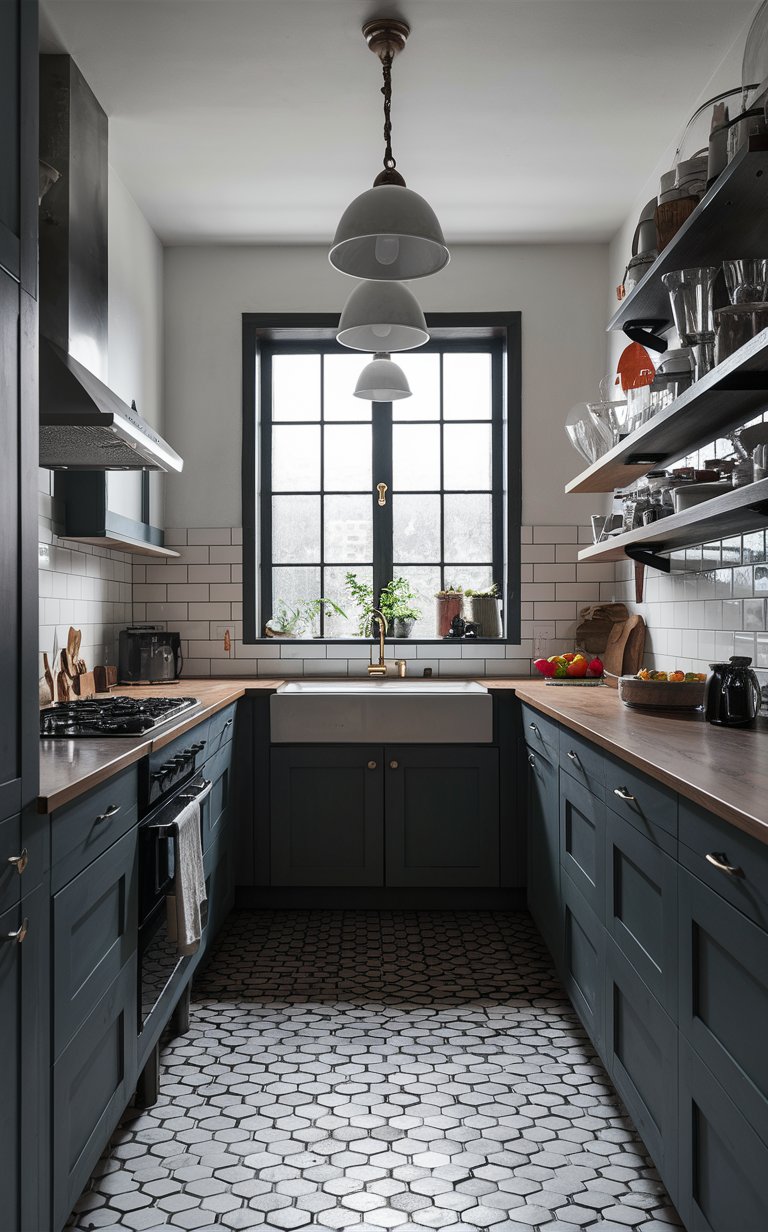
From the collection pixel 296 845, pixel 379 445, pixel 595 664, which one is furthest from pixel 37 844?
pixel 379 445

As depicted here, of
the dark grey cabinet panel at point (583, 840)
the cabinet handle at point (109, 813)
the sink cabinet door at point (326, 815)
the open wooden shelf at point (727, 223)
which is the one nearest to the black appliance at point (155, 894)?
the cabinet handle at point (109, 813)

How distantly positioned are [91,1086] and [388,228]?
6.64 ft

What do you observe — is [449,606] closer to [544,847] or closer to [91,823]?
[544,847]

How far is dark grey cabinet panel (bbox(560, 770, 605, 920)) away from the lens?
225 cm

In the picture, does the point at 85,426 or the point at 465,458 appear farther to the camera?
the point at 465,458

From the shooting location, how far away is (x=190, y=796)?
258 cm

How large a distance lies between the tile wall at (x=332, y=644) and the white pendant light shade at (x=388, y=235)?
6.33ft

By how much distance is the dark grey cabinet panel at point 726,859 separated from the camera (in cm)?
125

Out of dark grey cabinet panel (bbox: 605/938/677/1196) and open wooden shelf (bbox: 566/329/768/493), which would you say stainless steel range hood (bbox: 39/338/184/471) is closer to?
open wooden shelf (bbox: 566/329/768/493)

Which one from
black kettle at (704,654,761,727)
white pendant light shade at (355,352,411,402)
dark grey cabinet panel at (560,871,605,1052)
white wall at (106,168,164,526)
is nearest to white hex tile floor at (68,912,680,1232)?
dark grey cabinet panel at (560,871,605,1052)

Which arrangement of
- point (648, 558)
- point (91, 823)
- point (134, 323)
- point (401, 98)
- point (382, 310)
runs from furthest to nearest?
point (134, 323)
point (648, 558)
point (401, 98)
point (382, 310)
point (91, 823)

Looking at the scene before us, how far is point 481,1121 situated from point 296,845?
1.61 m

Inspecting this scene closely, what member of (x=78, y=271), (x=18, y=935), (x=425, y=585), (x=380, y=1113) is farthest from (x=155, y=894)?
(x=425, y=585)

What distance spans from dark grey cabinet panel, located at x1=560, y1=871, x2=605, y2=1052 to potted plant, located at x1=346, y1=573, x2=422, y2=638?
5.93ft
